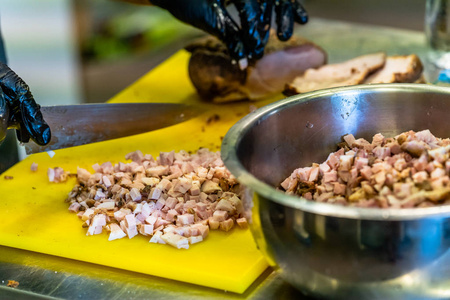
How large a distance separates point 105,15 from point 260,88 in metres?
2.98

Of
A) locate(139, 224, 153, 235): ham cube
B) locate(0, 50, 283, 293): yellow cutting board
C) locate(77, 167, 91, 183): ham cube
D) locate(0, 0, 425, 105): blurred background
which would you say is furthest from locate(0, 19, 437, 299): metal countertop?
Answer: locate(0, 0, 425, 105): blurred background

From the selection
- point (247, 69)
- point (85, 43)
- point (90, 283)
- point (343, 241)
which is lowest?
point (85, 43)

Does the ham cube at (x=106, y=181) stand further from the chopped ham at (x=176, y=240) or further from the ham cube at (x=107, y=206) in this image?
the chopped ham at (x=176, y=240)

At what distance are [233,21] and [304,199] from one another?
1.21 metres

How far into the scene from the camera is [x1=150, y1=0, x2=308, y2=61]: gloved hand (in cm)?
225

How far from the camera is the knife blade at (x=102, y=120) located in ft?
6.42

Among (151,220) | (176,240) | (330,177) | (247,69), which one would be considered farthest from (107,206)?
(247,69)

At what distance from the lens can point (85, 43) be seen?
5117 millimetres

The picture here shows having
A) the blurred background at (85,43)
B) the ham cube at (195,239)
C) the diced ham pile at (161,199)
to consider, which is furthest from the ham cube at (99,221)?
the blurred background at (85,43)

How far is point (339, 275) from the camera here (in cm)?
121

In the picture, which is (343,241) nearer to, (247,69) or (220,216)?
(220,216)

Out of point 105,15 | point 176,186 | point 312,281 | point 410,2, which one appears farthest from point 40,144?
point 410,2

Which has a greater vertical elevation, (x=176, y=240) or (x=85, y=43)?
(x=176, y=240)

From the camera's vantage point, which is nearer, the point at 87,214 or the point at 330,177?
the point at 330,177
